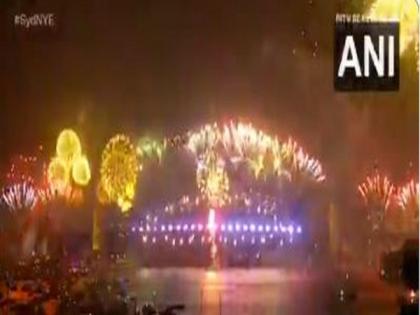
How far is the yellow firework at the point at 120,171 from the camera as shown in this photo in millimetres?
1661

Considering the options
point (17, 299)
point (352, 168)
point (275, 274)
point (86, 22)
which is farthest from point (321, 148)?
point (17, 299)

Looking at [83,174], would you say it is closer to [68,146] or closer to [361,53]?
[68,146]

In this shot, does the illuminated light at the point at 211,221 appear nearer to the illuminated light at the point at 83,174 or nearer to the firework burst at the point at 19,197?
the illuminated light at the point at 83,174

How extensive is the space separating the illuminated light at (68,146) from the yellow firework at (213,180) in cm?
25

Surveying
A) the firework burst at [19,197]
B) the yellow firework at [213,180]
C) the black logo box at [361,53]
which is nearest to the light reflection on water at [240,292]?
the yellow firework at [213,180]

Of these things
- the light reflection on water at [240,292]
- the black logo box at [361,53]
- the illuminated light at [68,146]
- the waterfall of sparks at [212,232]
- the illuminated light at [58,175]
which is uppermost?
the black logo box at [361,53]

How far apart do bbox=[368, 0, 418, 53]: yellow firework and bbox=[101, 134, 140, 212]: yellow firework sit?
0.54m

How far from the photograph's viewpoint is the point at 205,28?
171 cm

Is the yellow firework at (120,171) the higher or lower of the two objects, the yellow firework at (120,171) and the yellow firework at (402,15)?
the lower

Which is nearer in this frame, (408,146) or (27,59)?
(408,146)

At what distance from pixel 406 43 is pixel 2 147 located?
823 millimetres

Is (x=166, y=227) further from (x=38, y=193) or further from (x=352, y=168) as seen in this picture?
(x=352, y=168)

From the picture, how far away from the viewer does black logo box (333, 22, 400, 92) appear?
1.65 meters

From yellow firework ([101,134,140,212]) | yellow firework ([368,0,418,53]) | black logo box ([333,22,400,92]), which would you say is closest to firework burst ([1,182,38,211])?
yellow firework ([101,134,140,212])
